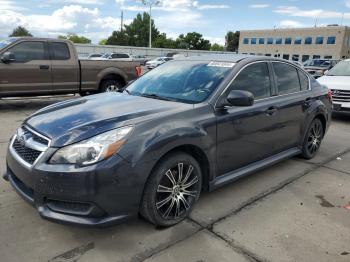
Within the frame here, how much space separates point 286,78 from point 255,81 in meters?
0.84

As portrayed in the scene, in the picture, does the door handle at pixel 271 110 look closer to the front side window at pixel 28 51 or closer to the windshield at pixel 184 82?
the windshield at pixel 184 82

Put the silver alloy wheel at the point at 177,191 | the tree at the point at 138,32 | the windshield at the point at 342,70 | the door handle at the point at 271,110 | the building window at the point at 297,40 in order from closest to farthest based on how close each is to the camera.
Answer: the silver alloy wheel at the point at 177,191, the door handle at the point at 271,110, the windshield at the point at 342,70, the building window at the point at 297,40, the tree at the point at 138,32

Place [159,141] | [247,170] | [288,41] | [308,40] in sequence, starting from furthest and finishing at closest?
[288,41]
[308,40]
[247,170]
[159,141]

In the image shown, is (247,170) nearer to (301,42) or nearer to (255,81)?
(255,81)

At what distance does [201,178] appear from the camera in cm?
366

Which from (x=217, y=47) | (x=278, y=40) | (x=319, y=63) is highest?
(x=278, y=40)

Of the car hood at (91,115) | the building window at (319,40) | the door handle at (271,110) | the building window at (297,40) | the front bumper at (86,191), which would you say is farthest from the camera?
the building window at (297,40)

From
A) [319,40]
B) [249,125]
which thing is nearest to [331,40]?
[319,40]

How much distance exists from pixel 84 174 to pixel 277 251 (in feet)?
6.02

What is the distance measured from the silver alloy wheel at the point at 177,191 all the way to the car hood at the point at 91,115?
598mm

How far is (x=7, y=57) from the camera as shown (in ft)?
28.4

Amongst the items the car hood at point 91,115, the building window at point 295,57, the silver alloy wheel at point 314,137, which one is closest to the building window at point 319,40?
the building window at point 295,57

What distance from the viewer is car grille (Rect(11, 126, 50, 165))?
3.01 meters

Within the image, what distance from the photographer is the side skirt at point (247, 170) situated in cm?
381
